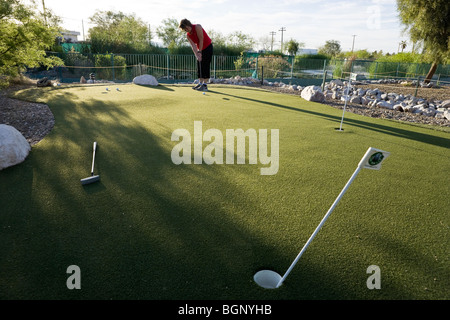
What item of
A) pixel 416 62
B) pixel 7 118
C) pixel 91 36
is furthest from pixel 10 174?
pixel 416 62

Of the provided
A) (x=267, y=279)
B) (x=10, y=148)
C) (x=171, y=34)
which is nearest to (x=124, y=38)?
(x=171, y=34)

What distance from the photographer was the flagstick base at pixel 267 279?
1.76 meters

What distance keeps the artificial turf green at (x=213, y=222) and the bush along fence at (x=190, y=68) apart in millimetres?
13918

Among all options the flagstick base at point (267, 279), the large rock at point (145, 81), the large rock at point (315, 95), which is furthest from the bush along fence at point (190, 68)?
the flagstick base at point (267, 279)

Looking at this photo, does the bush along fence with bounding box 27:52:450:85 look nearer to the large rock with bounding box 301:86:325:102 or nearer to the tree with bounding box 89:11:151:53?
the tree with bounding box 89:11:151:53

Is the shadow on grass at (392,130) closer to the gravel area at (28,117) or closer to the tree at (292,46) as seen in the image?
the gravel area at (28,117)

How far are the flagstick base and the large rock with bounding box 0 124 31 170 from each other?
10.7 ft

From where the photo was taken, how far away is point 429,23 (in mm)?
13539

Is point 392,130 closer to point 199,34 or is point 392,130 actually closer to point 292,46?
point 199,34

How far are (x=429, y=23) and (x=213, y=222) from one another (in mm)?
16790

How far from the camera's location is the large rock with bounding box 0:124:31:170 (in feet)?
10.7

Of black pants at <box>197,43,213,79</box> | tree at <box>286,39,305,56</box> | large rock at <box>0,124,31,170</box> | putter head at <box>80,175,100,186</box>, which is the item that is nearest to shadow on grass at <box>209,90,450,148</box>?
black pants at <box>197,43,213,79</box>

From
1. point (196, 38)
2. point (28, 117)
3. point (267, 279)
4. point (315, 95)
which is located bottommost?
point (267, 279)
